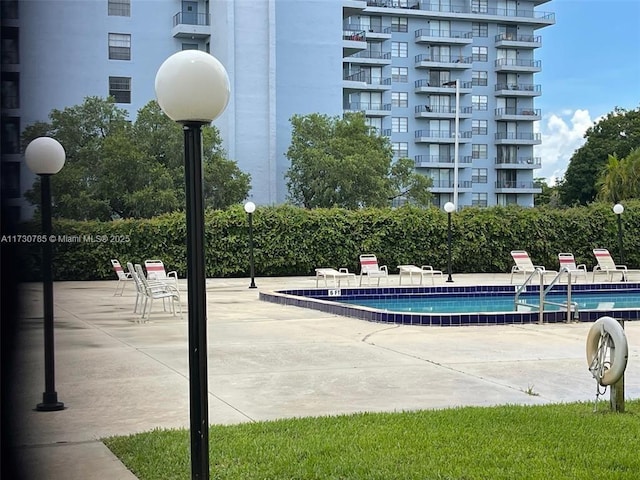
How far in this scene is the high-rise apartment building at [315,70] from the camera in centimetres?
172

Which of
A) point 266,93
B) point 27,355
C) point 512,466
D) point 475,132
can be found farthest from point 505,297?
point 475,132

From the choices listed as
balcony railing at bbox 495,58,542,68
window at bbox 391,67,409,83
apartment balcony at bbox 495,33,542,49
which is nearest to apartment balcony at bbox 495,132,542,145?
balcony railing at bbox 495,58,542,68

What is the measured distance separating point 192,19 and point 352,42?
909 centimetres

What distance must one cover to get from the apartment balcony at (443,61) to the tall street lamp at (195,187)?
5342 cm

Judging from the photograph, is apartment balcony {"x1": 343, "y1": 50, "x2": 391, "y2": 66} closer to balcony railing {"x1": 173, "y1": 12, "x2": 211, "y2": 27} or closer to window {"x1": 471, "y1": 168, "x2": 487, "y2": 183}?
window {"x1": 471, "y1": 168, "x2": 487, "y2": 183}

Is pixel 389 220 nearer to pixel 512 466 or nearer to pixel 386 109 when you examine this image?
pixel 512 466

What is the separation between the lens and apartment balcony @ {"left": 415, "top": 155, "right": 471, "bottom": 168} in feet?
177

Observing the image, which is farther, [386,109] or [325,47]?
[386,109]

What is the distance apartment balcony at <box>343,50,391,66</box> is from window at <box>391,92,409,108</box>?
126 inches

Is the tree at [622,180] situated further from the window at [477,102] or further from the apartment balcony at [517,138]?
the window at [477,102]

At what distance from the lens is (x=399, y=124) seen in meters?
54.4

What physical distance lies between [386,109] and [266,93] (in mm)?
14975

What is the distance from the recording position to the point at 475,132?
56.1m

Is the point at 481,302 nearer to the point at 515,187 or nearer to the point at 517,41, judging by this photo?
the point at 515,187
